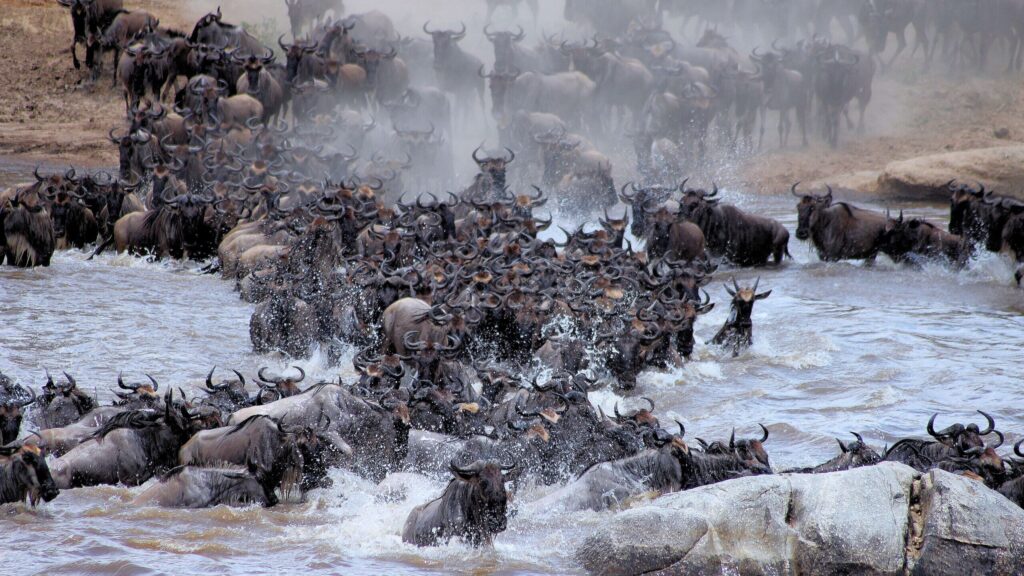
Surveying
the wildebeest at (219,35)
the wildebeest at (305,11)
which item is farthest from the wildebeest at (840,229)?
the wildebeest at (305,11)

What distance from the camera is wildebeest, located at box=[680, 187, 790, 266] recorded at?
18.1 m

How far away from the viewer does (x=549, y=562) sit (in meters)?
7.73

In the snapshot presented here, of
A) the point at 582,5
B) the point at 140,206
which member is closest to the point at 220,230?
the point at 140,206

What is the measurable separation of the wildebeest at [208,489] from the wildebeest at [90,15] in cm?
→ 1966

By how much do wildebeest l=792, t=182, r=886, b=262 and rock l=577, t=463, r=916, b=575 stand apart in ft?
34.7

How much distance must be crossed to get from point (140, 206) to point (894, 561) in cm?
1424

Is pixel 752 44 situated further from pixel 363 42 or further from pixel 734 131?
pixel 363 42

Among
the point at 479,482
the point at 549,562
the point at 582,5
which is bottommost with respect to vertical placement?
the point at 549,562

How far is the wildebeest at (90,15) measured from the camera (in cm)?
2547

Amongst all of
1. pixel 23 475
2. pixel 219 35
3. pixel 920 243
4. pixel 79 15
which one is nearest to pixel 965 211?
pixel 920 243

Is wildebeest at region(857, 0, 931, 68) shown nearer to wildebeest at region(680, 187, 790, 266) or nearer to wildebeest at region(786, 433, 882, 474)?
wildebeest at region(680, 187, 790, 266)

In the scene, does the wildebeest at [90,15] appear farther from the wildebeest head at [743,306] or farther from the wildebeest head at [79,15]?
the wildebeest head at [743,306]

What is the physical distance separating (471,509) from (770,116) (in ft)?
77.1

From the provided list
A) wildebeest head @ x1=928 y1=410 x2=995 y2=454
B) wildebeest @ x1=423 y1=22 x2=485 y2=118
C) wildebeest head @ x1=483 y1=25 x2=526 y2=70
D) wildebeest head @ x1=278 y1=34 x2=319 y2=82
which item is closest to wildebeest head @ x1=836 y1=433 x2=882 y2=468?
wildebeest head @ x1=928 y1=410 x2=995 y2=454
